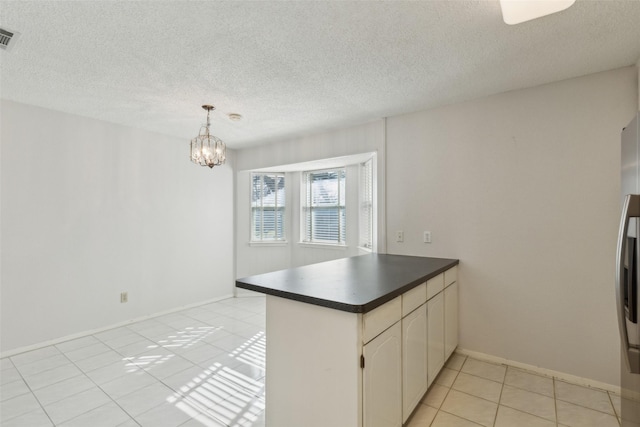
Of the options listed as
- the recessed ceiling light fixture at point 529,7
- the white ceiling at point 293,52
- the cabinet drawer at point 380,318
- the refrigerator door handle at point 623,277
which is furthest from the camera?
the white ceiling at point 293,52

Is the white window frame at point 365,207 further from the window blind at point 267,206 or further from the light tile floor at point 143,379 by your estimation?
the light tile floor at point 143,379

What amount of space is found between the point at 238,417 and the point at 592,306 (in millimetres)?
2809

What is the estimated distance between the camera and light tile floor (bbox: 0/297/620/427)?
6.63ft

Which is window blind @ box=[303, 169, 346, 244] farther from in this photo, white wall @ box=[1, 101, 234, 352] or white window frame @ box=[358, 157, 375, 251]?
white wall @ box=[1, 101, 234, 352]

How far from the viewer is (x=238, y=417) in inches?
81.1

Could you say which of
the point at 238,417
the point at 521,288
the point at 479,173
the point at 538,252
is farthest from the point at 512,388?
the point at 238,417

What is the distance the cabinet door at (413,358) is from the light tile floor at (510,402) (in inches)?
7.5

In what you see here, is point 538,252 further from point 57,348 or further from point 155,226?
point 57,348

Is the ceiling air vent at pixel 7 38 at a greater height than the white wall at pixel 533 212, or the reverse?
the ceiling air vent at pixel 7 38

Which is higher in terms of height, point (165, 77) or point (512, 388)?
point (165, 77)

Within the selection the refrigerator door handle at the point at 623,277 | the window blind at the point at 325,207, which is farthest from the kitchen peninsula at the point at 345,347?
the window blind at the point at 325,207

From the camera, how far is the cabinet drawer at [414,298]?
1873mm

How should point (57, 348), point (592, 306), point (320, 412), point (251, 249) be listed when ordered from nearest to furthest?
1. point (320, 412)
2. point (592, 306)
3. point (57, 348)
4. point (251, 249)

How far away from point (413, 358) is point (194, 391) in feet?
5.54
